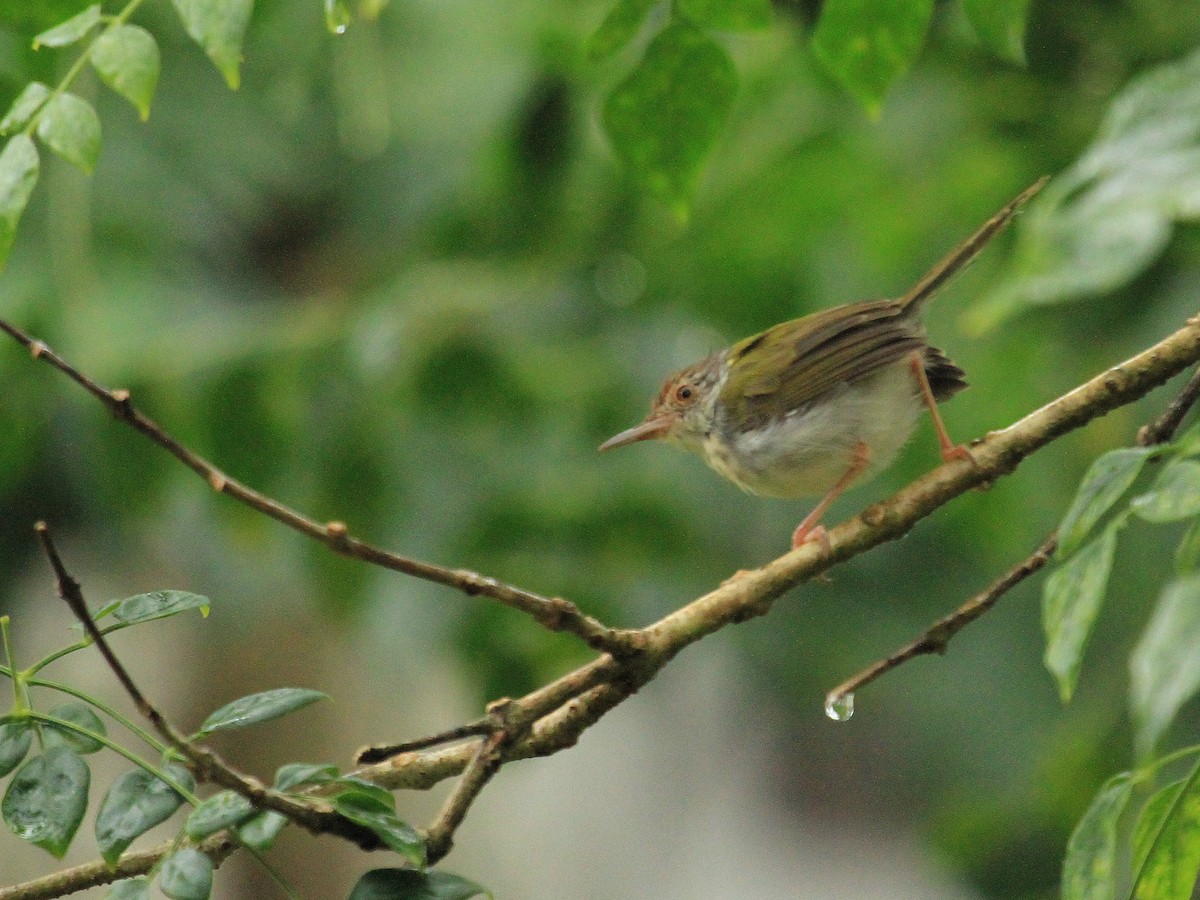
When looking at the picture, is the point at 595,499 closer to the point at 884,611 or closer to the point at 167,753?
the point at 884,611

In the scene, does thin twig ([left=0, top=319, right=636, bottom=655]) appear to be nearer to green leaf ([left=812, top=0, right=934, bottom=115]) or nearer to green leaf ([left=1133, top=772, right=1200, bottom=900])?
green leaf ([left=1133, top=772, right=1200, bottom=900])

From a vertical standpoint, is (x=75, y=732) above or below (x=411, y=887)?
above

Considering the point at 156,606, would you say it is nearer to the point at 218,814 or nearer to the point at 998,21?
the point at 218,814

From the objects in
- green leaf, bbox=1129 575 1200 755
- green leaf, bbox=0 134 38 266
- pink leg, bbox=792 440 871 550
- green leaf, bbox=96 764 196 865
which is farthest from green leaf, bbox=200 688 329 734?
pink leg, bbox=792 440 871 550

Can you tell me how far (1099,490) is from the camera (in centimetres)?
155

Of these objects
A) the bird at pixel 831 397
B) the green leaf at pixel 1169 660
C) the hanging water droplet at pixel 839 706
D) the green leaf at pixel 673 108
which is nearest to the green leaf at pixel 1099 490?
the green leaf at pixel 1169 660

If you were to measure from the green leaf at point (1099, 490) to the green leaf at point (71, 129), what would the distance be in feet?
3.83

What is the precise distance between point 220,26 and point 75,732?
832mm

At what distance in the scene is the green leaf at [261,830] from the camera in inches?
56.6

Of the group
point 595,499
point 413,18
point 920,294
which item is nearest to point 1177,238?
point 920,294

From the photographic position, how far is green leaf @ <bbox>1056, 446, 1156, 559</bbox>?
153 cm

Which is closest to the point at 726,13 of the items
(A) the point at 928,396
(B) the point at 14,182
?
(B) the point at 14,182

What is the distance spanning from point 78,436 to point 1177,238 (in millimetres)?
3257

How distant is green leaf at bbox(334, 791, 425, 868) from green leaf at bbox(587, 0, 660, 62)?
45.4 inches
